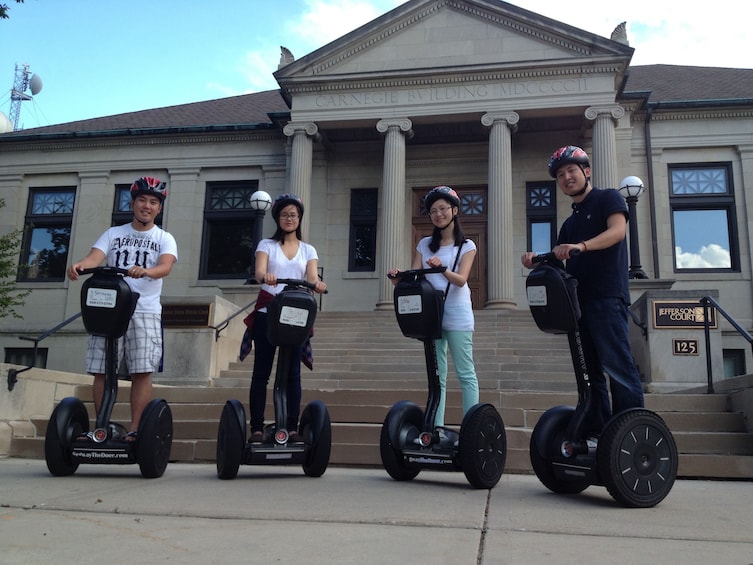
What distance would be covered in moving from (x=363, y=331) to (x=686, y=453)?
8.45 m

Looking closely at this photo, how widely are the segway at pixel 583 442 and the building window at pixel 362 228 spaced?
16418mm

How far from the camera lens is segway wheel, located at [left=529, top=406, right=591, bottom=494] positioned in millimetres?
4020

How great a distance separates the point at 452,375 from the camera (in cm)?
1030

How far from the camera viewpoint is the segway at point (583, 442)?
11.9 feet

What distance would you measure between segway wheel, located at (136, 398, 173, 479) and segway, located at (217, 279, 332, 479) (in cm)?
43

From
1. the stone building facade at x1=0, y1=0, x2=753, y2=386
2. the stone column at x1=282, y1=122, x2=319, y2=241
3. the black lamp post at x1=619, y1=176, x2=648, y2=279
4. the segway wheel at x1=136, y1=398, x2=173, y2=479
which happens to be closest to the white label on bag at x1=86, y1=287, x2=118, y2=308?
the segway wheel at x1=136, y1=398, x2=173, y2=479

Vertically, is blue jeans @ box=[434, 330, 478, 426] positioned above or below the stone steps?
above

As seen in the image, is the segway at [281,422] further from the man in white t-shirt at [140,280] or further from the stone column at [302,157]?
the stone column at [302,157]

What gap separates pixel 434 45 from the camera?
19.1 m

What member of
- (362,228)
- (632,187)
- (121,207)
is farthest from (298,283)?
(121,207)

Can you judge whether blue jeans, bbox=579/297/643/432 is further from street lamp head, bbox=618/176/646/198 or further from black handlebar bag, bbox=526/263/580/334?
street lamp head, bbox=618/176/646/198

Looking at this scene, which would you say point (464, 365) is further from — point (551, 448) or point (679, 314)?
point (679, 314)

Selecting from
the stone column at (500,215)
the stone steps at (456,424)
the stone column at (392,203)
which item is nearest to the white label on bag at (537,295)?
the stone steps at (456,424)

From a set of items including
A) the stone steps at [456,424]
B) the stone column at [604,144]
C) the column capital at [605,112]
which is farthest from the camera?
the column capital at [605,112]
